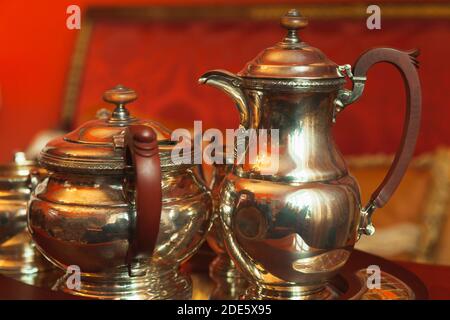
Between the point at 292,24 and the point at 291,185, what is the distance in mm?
159

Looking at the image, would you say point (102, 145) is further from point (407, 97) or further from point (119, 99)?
point (407, 97)

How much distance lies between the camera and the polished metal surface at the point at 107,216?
0.67m

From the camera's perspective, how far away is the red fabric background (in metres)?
Result: 1.70

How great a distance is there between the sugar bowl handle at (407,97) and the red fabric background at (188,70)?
3.32 ft

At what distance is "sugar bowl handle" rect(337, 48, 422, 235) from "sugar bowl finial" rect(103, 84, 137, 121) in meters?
0.22

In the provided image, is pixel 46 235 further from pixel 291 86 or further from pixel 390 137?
pixel 390 137

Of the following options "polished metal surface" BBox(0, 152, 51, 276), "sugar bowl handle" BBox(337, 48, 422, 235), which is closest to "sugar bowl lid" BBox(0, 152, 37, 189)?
"polished metal surface" BBox(0, 152, 51, 276)

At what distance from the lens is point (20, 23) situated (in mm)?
2445

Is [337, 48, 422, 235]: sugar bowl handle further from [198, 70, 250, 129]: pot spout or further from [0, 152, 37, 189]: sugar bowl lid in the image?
[0, 152, 37, 189]: sugar bowl lid

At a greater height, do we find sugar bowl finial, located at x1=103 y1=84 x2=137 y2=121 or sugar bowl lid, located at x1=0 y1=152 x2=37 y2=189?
sugar bowl finial, located at x1=103 y1=84 x2=137 y2=121

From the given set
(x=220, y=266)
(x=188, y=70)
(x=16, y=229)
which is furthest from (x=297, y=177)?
(x=188, y=70)

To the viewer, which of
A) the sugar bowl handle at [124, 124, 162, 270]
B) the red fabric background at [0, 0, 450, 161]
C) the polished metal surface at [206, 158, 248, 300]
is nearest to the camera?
the sugar bowl handle at [124, 124, 162, 270]

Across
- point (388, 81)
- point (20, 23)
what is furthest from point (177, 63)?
point (20, 23)
